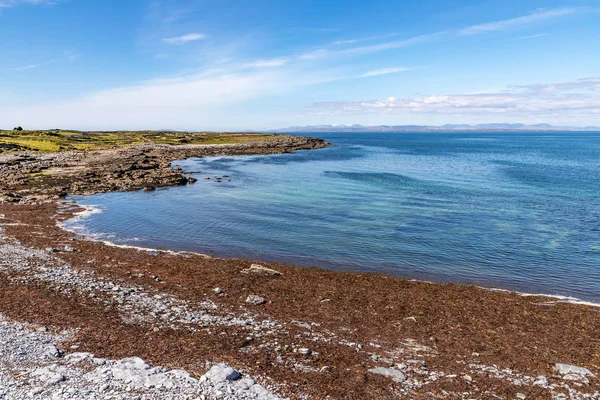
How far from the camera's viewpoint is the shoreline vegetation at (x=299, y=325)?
12500 millimetres

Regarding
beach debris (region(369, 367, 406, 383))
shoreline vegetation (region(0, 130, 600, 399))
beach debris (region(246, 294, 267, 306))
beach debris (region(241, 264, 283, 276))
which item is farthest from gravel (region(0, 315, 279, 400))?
beach debris (region(241, 264, 283, 276))

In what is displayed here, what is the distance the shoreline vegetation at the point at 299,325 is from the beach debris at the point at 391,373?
0.11 feet

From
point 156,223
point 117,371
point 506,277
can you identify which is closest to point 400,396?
point 117,371

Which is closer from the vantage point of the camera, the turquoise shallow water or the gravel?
the gravel

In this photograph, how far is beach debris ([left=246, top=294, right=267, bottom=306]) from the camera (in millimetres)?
18844

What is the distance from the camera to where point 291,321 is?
16.9 metres

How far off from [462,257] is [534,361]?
15.0 meters

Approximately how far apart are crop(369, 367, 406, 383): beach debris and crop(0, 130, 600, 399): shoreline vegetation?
3cm

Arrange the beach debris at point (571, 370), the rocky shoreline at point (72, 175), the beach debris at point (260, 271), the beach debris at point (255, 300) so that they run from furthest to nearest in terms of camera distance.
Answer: the rocky shoreline at point (72, 175)
the beach debris at point (260, 271)
the beach debris at point (255, 300)
the beach debris at point (571, 370)

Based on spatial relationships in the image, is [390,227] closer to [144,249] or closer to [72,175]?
[144,249]

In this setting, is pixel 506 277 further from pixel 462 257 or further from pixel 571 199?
pixel 571 199

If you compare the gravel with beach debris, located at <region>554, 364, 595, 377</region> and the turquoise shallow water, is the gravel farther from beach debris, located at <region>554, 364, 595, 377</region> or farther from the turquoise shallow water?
the turquoise shallow water

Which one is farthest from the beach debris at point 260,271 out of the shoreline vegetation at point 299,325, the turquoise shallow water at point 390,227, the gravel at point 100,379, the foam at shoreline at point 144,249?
the gravel at point 100,379

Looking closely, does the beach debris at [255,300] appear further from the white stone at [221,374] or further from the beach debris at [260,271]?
the white stone at [221,374]
